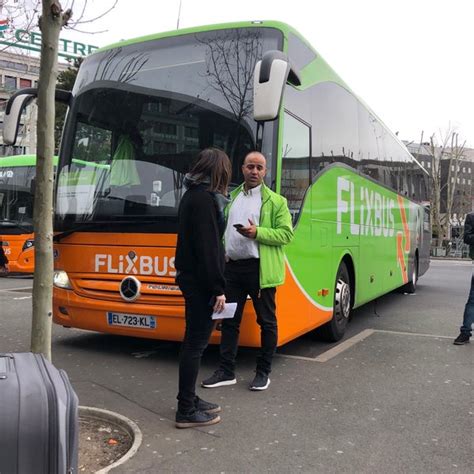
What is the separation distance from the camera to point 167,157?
5.35 meters

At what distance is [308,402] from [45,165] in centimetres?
276

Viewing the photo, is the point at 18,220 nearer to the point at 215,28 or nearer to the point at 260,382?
the point at 215,28

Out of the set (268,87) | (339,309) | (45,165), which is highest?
(268,87)

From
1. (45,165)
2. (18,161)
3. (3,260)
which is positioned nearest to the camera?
(45,165)

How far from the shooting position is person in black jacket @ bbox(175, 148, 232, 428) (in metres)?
3.65

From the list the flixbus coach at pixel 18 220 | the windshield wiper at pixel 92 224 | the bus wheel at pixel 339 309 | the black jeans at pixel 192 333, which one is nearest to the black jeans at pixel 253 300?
the black jeans at pixel 192 333

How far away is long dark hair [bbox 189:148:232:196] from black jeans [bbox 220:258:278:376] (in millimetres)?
1092

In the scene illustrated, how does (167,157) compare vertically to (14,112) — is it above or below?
below

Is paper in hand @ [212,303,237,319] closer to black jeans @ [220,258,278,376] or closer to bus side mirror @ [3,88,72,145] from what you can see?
black jeans @ [220,258,278,376]

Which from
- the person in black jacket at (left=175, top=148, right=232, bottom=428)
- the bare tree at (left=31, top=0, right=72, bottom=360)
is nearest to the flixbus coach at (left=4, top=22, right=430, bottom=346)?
the person in black jacket at (left=175, top=148, right=232, bottom=428)

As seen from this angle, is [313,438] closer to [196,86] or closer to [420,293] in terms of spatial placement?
[196,86]

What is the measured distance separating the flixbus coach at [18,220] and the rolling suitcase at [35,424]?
1377cm

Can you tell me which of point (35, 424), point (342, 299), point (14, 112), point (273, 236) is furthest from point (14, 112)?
point (342, 299)

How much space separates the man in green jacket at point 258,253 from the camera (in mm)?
4680
